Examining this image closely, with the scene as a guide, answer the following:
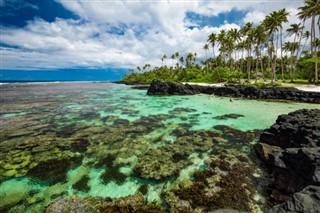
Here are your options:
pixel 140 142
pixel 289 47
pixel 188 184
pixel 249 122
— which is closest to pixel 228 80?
pixel 289 47

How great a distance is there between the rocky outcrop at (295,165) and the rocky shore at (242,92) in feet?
82.6

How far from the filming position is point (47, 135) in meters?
14.7

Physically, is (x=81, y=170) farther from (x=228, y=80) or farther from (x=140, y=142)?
(x=228, y=80)

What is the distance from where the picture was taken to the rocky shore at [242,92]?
3161 cm

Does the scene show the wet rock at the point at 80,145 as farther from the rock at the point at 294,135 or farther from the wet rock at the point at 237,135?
the rock at the point at 294,135

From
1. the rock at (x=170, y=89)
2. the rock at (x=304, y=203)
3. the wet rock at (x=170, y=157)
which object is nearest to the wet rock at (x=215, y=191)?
the wet rock at (x=170, y=157)

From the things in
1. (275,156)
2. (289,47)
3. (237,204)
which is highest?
(289,47)

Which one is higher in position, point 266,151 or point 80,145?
point 266,151

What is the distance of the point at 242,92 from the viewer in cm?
4034

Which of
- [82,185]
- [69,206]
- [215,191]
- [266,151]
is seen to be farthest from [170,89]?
[69,206]

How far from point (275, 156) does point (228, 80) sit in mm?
54103

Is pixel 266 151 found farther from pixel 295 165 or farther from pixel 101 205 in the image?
pixel 101 205

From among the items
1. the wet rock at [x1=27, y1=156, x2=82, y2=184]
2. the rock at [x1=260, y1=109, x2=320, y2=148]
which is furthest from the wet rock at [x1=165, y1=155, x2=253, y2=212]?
the wet rock at [x1=27, y1=156, x2=82, y2=184]

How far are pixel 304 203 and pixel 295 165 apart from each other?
328 cm
